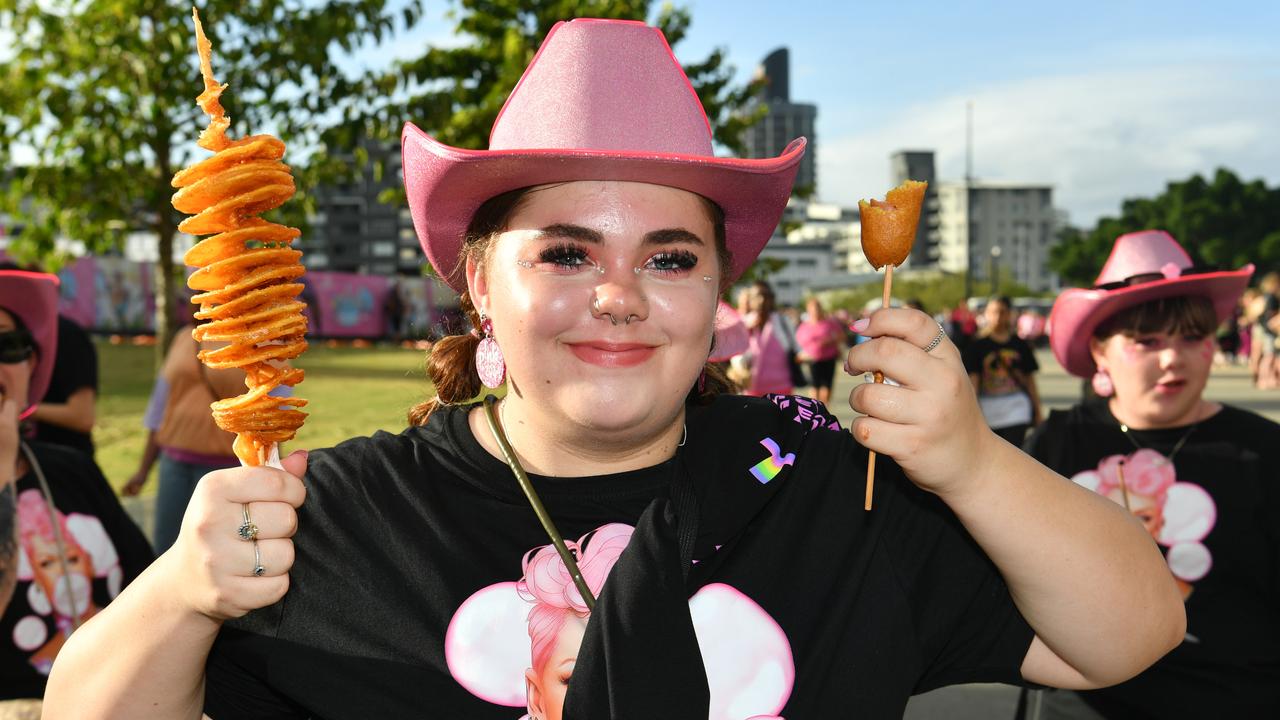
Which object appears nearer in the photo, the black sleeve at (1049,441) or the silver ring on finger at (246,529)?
the silver ring on finger at (246,529)

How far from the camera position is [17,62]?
956 cm

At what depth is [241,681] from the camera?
183cm

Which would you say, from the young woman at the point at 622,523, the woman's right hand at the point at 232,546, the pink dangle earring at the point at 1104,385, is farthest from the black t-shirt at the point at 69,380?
the pink dangle earring at the point at 1104,385

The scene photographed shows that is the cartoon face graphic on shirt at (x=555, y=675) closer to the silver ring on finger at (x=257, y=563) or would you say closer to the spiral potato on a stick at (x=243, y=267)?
the silver ring on finger at (x=257, y=563)

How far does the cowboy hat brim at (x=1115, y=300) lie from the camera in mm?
3721

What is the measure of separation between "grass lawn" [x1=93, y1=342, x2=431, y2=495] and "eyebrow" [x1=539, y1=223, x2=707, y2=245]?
92 centimetres

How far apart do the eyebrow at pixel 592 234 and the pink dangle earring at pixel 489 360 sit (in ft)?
1.04

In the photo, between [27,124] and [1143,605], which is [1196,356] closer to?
[1143,605]

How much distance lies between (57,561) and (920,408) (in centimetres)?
284

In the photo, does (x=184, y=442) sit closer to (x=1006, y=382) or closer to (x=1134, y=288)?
(x=1134, y=288)

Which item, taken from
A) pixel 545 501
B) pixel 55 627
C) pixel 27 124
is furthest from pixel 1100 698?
pixel 27 124

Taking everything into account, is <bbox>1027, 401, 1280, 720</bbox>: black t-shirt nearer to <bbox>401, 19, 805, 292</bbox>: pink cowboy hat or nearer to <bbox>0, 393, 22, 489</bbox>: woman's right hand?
<bbox>401, 19, 805, 292</bbox>: pink cowboy hat

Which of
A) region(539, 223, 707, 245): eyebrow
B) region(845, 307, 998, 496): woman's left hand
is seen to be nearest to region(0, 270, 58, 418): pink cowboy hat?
region(539, 223, 707, 245): eyebrow

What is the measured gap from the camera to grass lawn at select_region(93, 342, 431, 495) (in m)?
11.8
